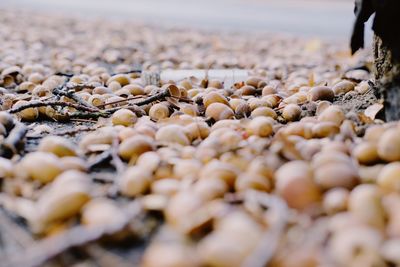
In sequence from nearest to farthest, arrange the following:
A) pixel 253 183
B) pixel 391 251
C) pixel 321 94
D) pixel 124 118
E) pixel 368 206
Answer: pixel 391 251 < pixel 368 206 < pixel 253 183 < pixel 124 118 < pixel 321 94

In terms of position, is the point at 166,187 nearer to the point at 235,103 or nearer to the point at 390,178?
the point at 390,178

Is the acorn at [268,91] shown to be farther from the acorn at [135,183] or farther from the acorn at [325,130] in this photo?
the acorn at [135,183]

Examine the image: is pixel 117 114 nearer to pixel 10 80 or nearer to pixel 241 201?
pixel 241 201

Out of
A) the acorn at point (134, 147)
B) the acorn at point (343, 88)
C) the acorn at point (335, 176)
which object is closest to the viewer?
the acorn at point (335, 176)

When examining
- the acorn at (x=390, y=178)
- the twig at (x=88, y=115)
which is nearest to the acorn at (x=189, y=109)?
the twig at (x=88, y=115)

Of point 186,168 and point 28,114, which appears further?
point 28,114

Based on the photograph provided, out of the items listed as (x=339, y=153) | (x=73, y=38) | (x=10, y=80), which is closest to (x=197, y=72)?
(x=10, y=80)

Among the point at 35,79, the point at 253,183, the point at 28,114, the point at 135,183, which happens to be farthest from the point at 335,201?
the point at 35,79
